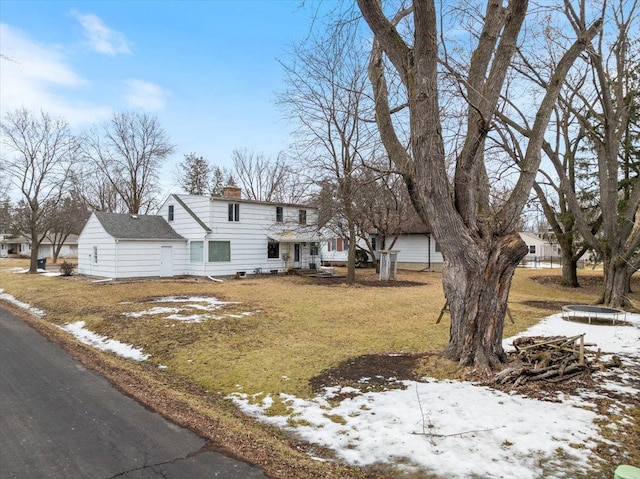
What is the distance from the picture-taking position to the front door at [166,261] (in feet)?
75.5

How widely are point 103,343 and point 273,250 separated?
17777mm

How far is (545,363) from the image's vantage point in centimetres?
619

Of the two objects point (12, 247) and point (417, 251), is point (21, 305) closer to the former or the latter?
point (417, 251)

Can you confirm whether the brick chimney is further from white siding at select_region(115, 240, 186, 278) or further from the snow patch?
the snow patch

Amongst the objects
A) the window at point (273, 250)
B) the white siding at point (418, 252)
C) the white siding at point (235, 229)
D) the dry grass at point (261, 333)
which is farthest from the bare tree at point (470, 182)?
the white siding at point (418, 252)

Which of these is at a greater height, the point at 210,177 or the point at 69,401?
the point at 210,177

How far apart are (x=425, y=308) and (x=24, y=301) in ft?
46.4

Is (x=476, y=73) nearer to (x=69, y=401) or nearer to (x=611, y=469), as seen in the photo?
(x=611, y=469)

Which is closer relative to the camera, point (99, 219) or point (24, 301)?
point (24, 301)

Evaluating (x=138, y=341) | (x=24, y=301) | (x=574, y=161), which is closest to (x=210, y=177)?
(x=24, y=301)

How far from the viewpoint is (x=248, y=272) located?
24812 mm

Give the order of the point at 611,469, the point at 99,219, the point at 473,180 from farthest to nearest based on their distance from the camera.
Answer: the point at 99,219 < the point at 473,180 < the point at 611,469

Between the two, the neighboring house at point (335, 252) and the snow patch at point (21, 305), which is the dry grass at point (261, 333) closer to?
the snow patch at point (21, 305)

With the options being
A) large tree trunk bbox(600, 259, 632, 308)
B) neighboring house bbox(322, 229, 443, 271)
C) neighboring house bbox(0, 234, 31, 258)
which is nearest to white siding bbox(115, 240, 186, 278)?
neighboring house bbox(322, 229, 443, 271)
